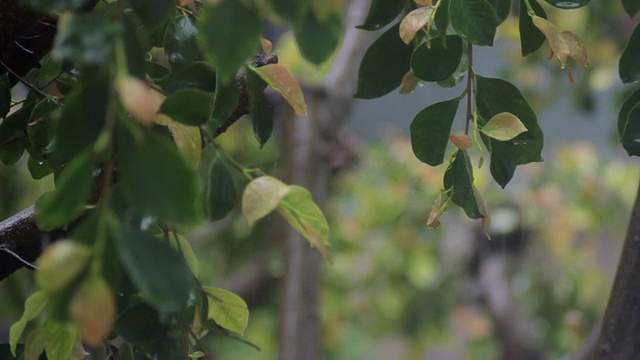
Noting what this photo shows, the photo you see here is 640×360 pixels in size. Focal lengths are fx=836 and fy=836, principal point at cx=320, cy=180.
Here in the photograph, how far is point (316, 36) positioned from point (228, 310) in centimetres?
23

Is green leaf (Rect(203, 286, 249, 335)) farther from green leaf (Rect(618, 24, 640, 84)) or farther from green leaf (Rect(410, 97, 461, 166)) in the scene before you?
green leaf (Rect(618, 24, 640, 84))

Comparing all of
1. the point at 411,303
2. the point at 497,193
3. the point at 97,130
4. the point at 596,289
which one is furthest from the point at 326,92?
the point at 97,130

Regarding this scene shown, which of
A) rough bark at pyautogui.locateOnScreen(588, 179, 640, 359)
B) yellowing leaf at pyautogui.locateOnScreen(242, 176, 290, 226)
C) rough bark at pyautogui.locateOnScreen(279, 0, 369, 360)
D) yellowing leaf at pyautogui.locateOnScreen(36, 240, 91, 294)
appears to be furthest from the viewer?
rough bark at pyautogui.locateOnScreen(279, 0, 369, 360)

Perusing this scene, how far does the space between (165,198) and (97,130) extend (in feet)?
0.15

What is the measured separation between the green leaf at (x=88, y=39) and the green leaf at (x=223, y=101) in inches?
5.9

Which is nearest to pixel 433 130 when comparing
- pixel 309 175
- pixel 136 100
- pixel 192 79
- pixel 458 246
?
pixel 192 79

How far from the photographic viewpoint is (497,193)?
2240mm

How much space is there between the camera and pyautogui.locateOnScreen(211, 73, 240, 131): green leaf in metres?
0.42

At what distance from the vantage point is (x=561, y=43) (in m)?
0.47

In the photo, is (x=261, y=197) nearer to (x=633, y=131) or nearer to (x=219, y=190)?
(x=219, y=190)

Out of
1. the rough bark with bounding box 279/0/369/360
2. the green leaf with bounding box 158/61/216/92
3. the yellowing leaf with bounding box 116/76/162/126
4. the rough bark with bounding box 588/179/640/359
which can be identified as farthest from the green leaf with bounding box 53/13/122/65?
the rough bark with bounding box 279/0/369/360

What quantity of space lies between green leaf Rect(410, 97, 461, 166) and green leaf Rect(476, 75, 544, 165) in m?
0.03

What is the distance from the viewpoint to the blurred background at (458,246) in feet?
7.18

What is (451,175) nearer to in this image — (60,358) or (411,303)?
(60,358)
